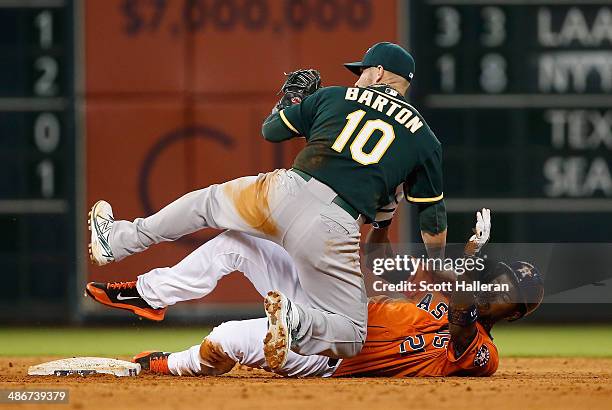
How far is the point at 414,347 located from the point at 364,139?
0.98 m

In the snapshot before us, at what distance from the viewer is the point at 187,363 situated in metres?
5.78

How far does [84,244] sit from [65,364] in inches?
157

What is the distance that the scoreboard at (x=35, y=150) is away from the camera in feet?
32.0

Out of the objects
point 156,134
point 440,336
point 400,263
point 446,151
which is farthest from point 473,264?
point 156,134

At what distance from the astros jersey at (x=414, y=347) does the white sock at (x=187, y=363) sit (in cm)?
67

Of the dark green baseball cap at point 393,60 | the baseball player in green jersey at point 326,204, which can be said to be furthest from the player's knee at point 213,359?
the dark green baseball cap at point 393,60

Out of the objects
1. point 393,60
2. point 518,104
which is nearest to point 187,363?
point 393,60

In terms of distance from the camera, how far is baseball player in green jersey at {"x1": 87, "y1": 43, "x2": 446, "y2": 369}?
5.52 meters

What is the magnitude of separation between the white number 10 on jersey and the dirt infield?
39.2 inches

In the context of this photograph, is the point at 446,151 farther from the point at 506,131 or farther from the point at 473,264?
the point at 473,264

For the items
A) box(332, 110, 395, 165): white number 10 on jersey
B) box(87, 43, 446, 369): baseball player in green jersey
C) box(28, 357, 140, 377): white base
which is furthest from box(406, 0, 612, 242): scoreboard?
box(28, 357, 140, 377): white base

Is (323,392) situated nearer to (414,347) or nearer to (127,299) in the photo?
(414,347)

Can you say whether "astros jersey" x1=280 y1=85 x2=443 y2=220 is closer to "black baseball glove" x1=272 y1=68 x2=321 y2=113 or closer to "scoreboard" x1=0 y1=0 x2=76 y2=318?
"black baseball glove" x1=272 y1=68 x2=321 y2=113

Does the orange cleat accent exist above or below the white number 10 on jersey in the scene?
below
